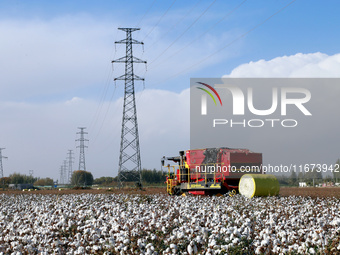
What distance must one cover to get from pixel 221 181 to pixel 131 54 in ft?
92.9

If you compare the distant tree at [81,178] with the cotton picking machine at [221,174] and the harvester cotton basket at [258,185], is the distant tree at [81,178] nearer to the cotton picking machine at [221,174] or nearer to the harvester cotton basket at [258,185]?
the cotton picking machine at [221,174]

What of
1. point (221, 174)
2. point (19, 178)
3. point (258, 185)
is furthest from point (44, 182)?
point (258, 185)

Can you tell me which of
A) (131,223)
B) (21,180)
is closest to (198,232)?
(131,223)

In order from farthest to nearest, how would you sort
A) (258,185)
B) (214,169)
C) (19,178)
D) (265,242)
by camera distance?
(19,178)
(214,169)
(258,185)
(265,242)

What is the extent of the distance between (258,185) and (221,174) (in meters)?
2.91

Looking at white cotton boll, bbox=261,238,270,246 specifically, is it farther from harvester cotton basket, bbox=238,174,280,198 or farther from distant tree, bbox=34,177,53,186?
distant tree, bbox=34,177,53,186

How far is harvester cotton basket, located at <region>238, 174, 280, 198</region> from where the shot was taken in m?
21.6

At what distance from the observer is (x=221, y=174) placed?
79.0ft

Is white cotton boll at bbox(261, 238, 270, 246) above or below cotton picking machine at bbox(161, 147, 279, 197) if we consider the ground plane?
below

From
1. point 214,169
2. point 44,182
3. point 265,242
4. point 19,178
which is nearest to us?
point 265,242

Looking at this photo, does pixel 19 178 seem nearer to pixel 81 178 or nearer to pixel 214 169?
pixel 81 178

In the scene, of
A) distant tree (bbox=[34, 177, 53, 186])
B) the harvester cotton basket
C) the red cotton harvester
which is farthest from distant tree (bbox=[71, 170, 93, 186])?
the harvester cotton basket

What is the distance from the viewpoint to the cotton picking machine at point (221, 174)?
22125 mm

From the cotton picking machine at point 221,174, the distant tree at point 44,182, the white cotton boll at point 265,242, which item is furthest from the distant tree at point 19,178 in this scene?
the white cotton boll at point 265,242
